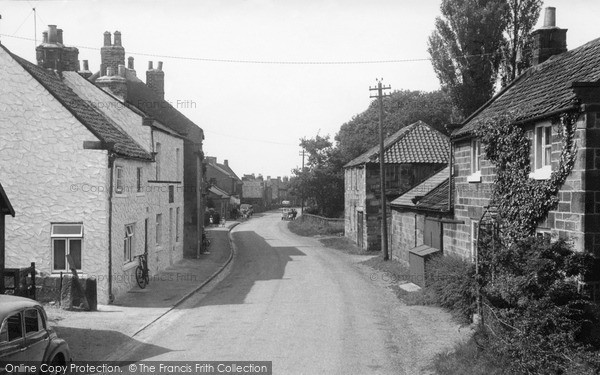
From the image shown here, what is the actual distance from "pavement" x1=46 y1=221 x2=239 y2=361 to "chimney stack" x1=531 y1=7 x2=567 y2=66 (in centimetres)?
1509

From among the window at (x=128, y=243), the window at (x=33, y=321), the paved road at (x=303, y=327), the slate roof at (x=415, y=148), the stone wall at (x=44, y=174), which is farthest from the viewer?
the slate roof at (x=415, y=148)

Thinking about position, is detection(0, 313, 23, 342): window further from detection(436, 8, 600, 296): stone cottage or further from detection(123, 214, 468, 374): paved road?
detection(436, 8, 600, 296): stone cottage

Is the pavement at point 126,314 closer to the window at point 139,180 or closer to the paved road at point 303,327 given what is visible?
the paved road at point 303,327

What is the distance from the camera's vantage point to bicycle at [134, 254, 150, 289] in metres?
21.7

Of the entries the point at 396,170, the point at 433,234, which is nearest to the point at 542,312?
the point at 433,234

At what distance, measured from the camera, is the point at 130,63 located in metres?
37.2

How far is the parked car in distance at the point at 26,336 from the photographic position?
29.1 ft

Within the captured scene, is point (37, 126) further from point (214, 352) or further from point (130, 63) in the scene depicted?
point (130, 63)

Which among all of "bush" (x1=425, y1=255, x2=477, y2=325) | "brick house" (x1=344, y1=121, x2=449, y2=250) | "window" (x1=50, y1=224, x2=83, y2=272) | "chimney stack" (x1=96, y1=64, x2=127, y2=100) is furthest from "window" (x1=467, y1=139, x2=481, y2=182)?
"brick house" (x1=344, y1=121, x2=449, y2=250)

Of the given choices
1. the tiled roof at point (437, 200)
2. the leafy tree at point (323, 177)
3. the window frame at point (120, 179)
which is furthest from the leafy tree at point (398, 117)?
the window frame at point (120, 179)

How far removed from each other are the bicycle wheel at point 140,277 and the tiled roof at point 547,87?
1272 centimetres

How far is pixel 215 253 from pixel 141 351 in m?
21.2

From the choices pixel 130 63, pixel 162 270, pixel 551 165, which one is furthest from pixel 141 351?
pixel 130 63

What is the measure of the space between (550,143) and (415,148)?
23525mm
